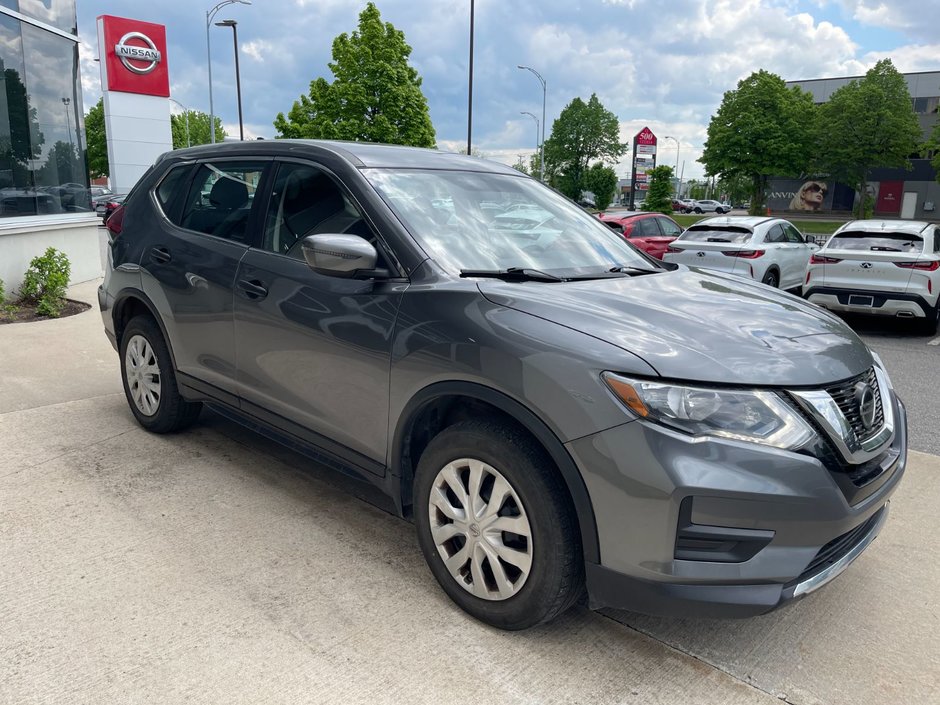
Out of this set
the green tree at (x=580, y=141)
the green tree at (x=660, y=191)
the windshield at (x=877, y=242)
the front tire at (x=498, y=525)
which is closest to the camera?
the front tire at (x=498, y=525)

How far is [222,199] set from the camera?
406cm

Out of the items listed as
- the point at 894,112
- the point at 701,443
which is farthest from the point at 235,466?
the point at 894,112

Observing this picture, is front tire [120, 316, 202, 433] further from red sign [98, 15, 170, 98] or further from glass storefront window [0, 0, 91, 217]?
red sign [98, 15, 170, 98]

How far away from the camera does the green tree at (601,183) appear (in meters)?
64.3

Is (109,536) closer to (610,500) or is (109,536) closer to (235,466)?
(235,466)

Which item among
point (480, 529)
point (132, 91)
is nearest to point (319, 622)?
point (480, 529)

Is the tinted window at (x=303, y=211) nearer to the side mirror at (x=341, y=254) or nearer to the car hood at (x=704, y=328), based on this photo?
the side mirror at (x=341, y=254)

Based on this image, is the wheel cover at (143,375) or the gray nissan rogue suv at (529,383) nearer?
the gray nissan rogue suv at (529,383)

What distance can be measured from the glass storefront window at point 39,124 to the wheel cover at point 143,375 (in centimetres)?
552

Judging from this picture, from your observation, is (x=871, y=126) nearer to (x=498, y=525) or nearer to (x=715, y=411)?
(x=715, y=411)

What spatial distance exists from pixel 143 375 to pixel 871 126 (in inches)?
1892

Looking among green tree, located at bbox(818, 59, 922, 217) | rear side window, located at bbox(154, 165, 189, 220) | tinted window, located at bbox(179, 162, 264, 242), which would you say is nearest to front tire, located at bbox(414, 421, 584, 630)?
tinted window, located at bbox(179, 162, 264, 242)

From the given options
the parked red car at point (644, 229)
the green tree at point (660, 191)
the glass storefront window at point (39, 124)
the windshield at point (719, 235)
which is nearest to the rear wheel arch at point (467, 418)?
the glass storefront window at point (39, 124)

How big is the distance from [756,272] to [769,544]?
971 cm
